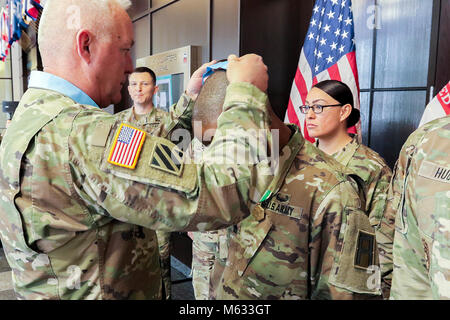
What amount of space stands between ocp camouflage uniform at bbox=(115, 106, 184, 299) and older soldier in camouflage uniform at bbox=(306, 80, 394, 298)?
3.12ft

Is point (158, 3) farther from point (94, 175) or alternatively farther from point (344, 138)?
point (94, 175)

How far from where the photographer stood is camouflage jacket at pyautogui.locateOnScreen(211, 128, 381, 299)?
A: 3.62 feet

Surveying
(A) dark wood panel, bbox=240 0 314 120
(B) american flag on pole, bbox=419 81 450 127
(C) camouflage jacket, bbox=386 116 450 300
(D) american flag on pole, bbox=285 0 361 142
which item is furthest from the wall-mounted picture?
(C) camouflage jacket, bbox=386 116 450 300

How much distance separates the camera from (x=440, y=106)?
2.30m

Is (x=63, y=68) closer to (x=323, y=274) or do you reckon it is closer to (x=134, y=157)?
(x=134, y=157)

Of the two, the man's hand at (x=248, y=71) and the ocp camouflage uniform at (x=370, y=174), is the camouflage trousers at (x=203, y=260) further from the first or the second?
the man's hand at (x=248, y=71)

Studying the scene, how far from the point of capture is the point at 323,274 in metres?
1.13

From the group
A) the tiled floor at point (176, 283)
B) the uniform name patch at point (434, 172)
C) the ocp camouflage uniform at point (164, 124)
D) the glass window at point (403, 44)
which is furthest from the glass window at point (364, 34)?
the uniform name patch at point (434, 172)

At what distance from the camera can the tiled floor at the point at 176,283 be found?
2.95 metres

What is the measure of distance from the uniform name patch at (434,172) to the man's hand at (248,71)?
1.28 feet

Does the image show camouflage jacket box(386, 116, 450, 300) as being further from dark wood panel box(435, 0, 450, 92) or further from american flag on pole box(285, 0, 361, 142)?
american flag on pole box(285, 0, 361, 142)

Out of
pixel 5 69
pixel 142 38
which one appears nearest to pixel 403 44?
pixel 142 38

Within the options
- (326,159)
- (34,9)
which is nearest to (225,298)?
(326,159)

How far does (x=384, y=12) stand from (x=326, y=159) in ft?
6.97
